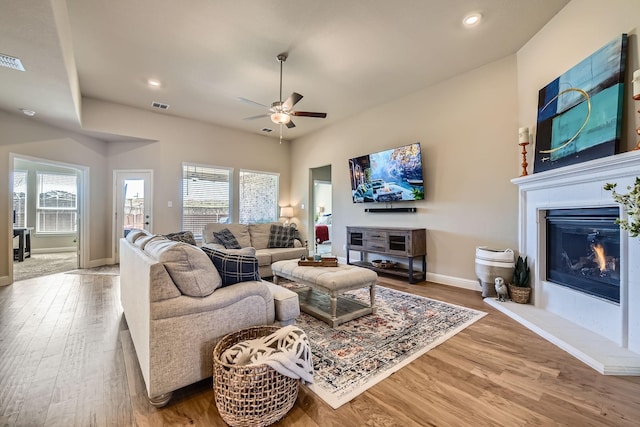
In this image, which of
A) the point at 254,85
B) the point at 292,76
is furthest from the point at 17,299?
the point at 292,76

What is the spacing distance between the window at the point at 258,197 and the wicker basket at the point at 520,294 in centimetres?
547

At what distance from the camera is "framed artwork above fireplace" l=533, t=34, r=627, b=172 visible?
2131 millimetres

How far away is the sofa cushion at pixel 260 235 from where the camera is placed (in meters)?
4.85

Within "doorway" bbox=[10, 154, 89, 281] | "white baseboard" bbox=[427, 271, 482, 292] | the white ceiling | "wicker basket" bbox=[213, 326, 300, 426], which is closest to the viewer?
"wicker basket" bbox=[213, 326, 300, 426]

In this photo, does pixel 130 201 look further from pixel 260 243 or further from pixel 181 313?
pixel 181 313

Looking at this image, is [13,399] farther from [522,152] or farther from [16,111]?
[522,152]

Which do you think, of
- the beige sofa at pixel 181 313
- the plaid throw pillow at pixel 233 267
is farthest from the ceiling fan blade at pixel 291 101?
the beige sofa at pixel 181 313

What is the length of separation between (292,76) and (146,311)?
3.58m

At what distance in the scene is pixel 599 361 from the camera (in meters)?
1.86

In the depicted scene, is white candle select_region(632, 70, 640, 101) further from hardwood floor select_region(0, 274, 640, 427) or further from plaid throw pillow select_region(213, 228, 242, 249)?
plaid throw pillow select_region(213, 228, 242, 249)

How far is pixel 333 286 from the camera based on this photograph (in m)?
2.55

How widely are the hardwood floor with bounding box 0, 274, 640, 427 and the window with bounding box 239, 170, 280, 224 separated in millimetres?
4364

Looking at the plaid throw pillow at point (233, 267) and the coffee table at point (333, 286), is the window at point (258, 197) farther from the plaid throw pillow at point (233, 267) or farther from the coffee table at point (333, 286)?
the plaid throw pillow at point (233, 267)

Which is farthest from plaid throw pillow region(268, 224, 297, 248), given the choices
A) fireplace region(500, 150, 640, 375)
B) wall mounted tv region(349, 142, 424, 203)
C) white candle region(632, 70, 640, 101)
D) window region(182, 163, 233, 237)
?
white candle region(632, 70, 640, 101)
